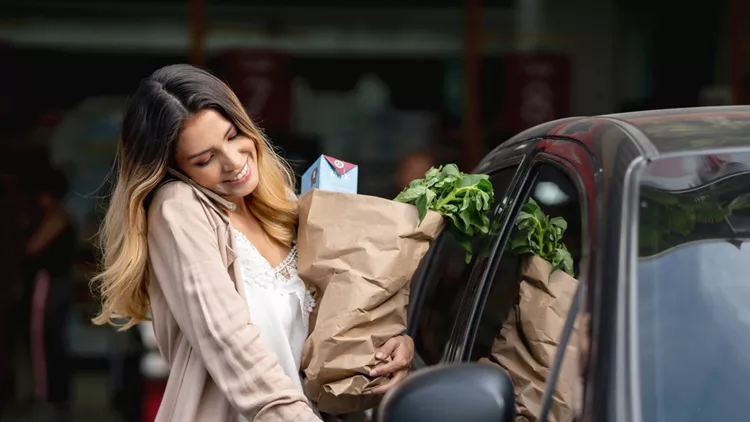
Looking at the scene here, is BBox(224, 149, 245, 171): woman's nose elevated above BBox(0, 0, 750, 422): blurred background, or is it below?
above

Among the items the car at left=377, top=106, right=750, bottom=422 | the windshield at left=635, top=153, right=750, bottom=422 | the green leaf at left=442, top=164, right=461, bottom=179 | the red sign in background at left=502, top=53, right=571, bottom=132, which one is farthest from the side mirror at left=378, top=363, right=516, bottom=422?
the red sign in background at left=502, top=53, right=571, bottom=132

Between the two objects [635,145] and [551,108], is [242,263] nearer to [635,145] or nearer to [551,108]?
[635,145]

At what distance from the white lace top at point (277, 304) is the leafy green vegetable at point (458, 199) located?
0.34 metres

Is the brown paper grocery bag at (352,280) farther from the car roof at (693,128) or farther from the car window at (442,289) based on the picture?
the car roof at (693,128)

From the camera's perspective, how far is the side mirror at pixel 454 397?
6.47 feet

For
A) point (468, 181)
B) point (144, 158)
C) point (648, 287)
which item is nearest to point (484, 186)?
point (468, 181)

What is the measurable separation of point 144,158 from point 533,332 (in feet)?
3.16

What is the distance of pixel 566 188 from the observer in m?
2.54

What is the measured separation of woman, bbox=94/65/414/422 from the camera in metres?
2.55

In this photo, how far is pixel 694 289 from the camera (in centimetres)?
213

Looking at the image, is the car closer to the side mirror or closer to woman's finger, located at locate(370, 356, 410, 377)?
the side mirror

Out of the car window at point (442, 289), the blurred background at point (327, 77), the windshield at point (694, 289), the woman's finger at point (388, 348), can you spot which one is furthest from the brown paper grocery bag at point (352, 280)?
the blurred background at point (327, 77)

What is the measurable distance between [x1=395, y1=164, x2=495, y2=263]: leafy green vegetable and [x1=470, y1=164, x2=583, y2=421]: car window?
0.42 ft

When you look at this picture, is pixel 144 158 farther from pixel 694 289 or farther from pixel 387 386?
pixel 694 289
